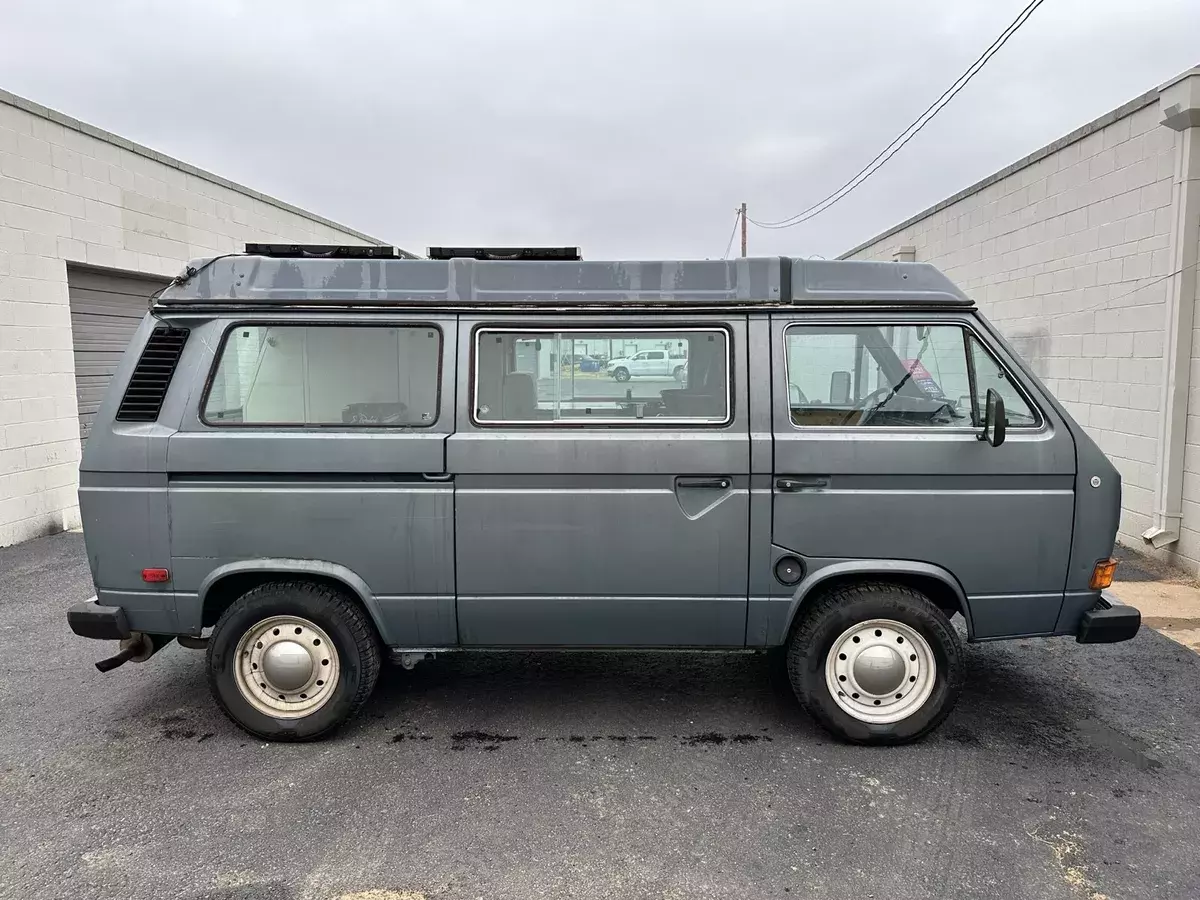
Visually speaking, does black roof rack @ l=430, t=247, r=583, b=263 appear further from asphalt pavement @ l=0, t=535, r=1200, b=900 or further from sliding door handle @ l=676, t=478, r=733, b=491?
asphalt pavement @ l=0, t=535, r=1200, b=900

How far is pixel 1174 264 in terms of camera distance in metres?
6.37

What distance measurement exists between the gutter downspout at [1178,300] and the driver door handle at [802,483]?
4.57 meters

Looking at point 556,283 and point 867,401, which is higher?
point 556,283

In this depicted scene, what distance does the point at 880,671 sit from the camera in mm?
3672

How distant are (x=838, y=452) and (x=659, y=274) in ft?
3.81

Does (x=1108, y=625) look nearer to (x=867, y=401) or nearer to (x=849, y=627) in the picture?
(x=849, y=627)

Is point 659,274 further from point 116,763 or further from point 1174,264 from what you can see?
point 1174,264

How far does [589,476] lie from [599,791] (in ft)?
4.47

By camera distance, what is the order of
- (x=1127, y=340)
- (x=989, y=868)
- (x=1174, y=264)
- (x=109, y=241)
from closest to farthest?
(x=989, y=868), (x=1174, y=264), (x=1127, y=340), (x=109, y=241)

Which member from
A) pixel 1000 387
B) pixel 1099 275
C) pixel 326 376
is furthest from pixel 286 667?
pixel 1099 275

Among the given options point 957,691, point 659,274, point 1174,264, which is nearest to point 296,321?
point 659,274

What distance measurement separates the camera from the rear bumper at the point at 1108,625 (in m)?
3.61

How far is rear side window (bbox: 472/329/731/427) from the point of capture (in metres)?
3.69

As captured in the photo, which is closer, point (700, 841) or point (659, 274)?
point (700, 841)
